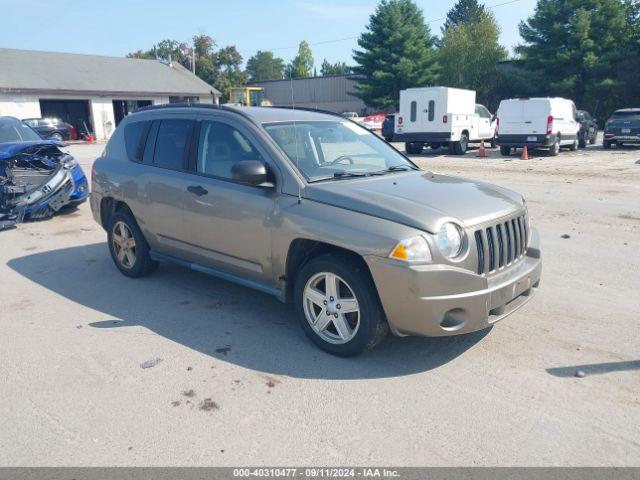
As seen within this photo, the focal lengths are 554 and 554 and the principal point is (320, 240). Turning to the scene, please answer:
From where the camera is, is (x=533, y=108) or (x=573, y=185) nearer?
(x=573, y=185)

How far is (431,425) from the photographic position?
337 centimetres

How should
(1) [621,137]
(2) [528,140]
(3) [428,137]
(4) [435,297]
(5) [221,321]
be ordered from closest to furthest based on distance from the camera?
(4) [435,297] < (5) [221,321] < (2) [528,140] < (3) [428,137] < (1) [621,137]

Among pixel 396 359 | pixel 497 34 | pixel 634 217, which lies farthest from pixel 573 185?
pixel 497 34

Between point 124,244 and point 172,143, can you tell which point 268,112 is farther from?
point 124,244

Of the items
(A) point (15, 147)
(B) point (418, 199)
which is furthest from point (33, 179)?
(B) point (418, 199)

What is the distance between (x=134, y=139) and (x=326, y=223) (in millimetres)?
3142

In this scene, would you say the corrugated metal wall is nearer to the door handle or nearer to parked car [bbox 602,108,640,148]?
parked car [bbox 602,108,640,148]

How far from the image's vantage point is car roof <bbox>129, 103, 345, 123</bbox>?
5.08 metres

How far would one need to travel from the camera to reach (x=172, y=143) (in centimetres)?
568

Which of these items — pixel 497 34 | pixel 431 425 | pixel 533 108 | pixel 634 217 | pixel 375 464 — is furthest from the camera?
pixel 497 34

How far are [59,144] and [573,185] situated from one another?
1134cm

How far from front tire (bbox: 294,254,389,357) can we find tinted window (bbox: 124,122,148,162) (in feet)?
9.22

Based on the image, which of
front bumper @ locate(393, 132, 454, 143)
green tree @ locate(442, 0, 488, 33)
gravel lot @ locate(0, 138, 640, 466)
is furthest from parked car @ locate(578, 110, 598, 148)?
green tree @ locate(442, 0, 488, 33)

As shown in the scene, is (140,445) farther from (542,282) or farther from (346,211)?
(542,282)
